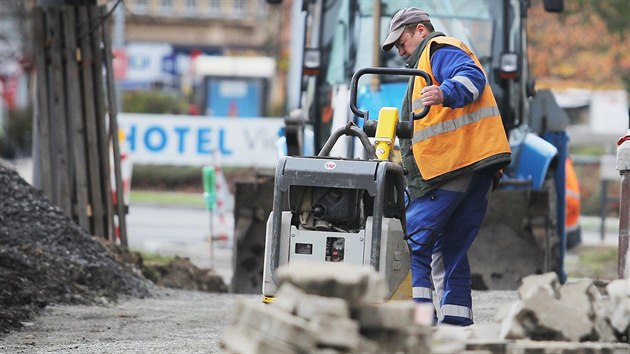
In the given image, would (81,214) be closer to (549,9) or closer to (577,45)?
(549,9)

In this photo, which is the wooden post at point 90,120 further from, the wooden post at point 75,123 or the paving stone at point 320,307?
the paving stone at point 320,307

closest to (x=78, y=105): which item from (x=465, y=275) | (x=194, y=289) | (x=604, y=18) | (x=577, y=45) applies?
(x=194, y=289)

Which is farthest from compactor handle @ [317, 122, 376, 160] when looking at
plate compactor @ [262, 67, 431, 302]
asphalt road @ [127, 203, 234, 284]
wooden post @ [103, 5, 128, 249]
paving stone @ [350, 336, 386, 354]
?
asphalt road @ [127, 203, 234, 284]

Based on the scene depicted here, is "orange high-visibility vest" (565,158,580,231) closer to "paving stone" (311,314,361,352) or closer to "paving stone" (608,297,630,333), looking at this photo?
"paving stone" (608,297,630,333)

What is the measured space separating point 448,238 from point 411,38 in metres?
1.10

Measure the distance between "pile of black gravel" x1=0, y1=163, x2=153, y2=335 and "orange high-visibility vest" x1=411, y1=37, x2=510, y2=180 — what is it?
3.00 m

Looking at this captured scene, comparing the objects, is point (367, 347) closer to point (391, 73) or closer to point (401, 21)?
point (391, 73)

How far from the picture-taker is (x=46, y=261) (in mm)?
11078

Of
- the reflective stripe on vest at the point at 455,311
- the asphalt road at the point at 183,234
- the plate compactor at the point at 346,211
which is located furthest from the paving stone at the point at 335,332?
the asphalt road at the point at 183,234

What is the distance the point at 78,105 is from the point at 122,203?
3.33 feet

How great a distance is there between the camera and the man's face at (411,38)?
26.5 feet

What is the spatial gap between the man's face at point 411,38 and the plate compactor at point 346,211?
439 mm

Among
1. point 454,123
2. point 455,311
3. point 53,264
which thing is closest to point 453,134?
point 454,123

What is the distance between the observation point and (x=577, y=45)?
32.8m
